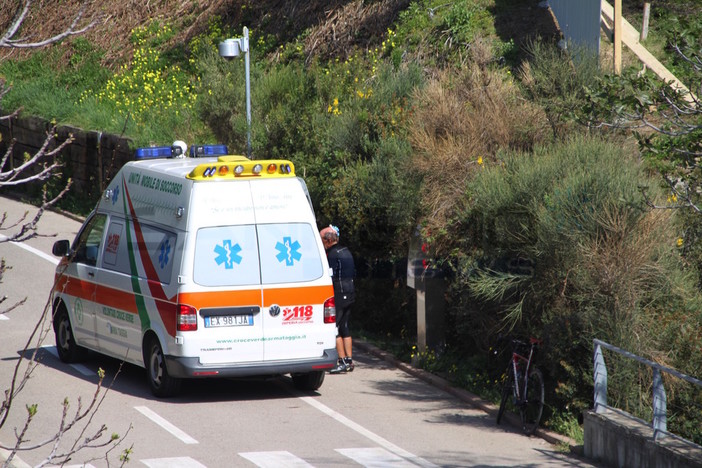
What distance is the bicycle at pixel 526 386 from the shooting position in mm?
10508

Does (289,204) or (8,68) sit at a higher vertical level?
(8,68)

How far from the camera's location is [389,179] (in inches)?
542

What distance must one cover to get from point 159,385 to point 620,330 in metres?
5.06

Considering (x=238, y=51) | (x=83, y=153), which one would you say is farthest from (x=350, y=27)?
(x=238, y=51)

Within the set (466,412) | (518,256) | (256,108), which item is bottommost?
(466,412)

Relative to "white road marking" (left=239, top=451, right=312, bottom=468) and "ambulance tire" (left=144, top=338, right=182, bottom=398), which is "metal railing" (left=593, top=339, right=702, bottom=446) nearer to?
"white road marking" (left=239, top=451, right=312, bottom=468)

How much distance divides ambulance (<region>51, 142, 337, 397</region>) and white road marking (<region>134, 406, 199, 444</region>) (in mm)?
451

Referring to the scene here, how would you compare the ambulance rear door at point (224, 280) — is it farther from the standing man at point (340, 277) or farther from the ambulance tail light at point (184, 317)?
the standing man at point (340, 277)

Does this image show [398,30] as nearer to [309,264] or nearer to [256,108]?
[256,108]

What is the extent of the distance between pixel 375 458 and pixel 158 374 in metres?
3.11

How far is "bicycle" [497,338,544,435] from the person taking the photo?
34.5 feet

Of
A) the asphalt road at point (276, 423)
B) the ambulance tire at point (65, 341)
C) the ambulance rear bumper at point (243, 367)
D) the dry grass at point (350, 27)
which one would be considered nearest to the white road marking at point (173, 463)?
the asphalt road at point (276, 423)

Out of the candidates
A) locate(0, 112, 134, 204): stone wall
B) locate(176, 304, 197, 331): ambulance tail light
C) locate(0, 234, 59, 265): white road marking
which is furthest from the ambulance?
locate(0, 112, 134, 204): stone wall

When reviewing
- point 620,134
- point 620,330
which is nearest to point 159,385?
point 620,330
